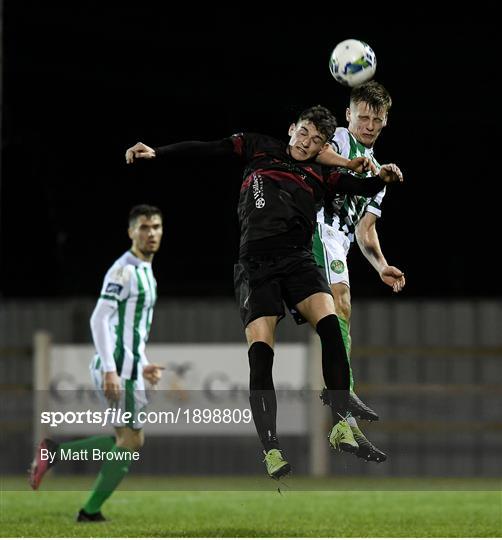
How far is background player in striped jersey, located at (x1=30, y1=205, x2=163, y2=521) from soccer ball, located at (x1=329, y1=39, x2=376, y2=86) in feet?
7.56

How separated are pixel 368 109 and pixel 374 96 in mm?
68

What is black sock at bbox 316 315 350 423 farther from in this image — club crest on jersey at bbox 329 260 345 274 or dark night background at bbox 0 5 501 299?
dark night background at bbox 0 5 501 299

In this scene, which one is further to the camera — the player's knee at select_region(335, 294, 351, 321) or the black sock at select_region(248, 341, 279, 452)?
the player's knee at select_region(335, 294, 351, 321)

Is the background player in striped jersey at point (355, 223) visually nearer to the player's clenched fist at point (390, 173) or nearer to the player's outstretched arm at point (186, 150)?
the player's clenched fist at point (390, 173)

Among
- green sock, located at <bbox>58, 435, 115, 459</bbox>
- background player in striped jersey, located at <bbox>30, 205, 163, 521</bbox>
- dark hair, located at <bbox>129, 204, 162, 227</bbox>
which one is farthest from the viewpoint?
green sock, located at <bbox>58, 435, 115, 459</bbox>

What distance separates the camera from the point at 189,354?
14070 millimetres

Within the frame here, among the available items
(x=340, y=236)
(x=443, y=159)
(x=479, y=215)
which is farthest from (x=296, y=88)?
(x=479, y=215)

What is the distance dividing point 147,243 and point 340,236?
2225 millimetres

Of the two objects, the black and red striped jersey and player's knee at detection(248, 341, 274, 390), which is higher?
the black and red striped jersey

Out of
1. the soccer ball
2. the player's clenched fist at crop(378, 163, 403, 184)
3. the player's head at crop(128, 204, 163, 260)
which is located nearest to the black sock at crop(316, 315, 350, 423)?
the player's clenched fist at crop(378, 163, 403, 184)

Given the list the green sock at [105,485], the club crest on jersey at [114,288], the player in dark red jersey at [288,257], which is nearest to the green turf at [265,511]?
the green sock at [105,485]

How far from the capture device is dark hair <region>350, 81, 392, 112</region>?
573 centimetres

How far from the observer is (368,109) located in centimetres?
577

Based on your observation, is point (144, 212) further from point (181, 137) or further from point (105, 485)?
point (181, 137)
